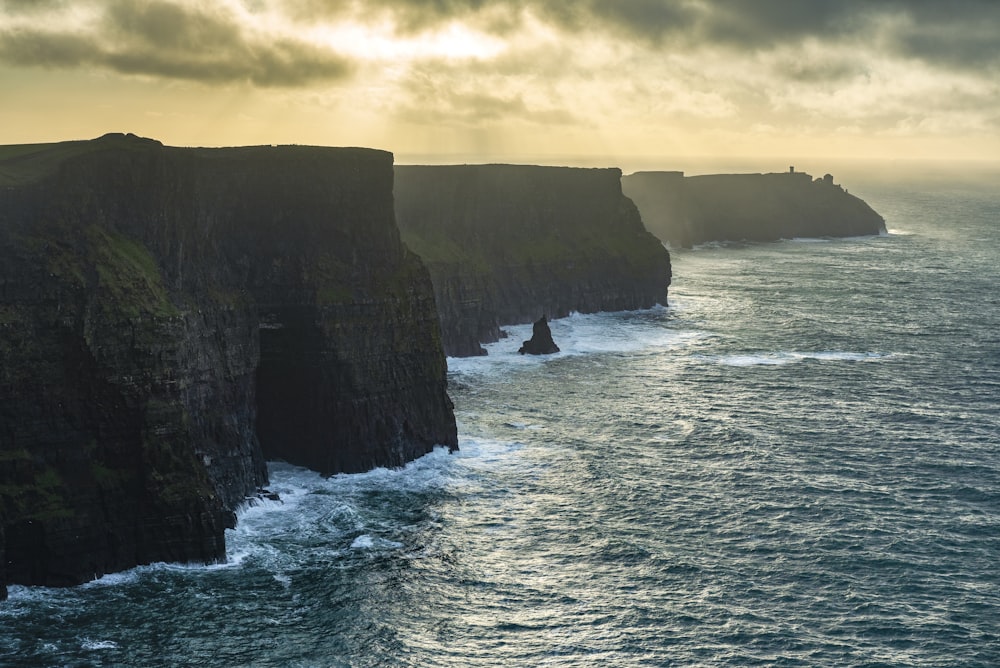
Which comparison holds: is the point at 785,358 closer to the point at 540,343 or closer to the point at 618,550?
the point at 540,343

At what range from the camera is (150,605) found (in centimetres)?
6244

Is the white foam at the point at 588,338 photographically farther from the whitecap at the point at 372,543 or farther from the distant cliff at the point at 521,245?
the whitecap at the point at 372,543

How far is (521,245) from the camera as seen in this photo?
16700 centimetres

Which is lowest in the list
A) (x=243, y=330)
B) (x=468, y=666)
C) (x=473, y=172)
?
(x=468, y=666)

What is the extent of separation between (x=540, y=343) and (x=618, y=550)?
2669 inches

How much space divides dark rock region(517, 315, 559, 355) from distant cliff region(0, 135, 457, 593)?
41.4 meters

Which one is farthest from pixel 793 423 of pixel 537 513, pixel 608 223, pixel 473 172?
pixel 608 223

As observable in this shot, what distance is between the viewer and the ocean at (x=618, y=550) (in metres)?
58.5

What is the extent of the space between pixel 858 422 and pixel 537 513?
38195 mm

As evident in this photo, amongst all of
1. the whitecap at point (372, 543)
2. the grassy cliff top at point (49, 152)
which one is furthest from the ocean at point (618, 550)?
the grassy cliff top at point (49, 152)

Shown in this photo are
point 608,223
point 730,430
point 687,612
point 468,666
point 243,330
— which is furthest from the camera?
point 608,223

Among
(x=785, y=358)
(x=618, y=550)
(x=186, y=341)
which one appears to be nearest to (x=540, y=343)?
(x=785, y=358)

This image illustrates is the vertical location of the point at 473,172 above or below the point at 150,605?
above

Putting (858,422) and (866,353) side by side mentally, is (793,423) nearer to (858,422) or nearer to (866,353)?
(858,422)
